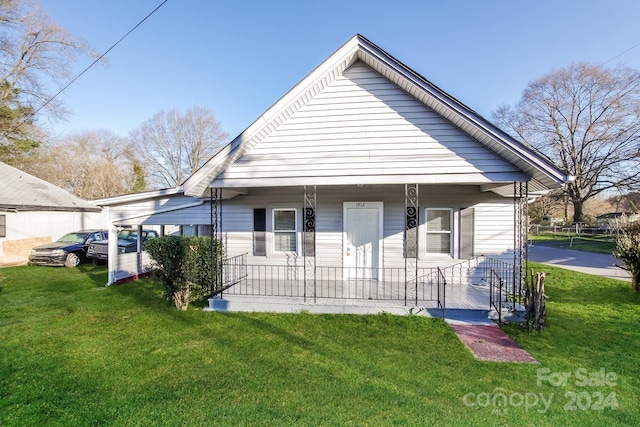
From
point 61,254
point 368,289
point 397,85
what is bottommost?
point 368,289

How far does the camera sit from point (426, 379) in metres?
3.93

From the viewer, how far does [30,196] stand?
16.0 meters

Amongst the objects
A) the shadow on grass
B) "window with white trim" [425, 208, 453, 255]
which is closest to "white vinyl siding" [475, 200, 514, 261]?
"window with white trim" [425, 208, 453, 255]

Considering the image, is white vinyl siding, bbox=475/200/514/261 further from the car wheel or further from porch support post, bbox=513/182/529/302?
the car wheel

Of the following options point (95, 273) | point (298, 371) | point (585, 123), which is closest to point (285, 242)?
point (298, 371)

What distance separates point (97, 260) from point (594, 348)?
18133mm

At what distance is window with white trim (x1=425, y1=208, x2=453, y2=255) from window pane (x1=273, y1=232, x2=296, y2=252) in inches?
156

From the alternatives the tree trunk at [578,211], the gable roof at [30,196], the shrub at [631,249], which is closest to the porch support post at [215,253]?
the gable roof at [30,196]

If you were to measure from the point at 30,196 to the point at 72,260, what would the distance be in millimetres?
5646

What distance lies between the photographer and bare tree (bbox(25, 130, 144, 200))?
28.0 m

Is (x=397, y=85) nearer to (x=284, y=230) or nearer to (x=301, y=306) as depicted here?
(x=284, y=230)

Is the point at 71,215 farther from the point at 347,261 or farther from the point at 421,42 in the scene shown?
the point at 421,42

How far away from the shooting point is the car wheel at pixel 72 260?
1373 cm

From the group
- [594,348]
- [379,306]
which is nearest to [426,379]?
[379,306]
